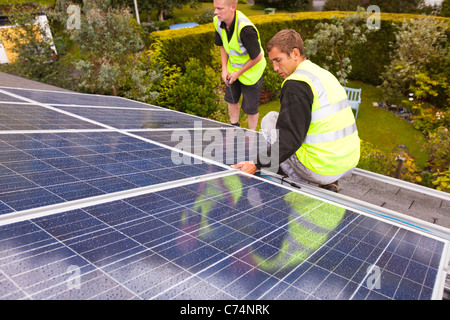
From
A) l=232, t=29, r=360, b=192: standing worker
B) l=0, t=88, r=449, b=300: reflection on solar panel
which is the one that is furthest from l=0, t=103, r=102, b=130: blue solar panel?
l=232, t=29, r=360, b=192: standing worker

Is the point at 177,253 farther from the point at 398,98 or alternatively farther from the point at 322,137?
the point at 398,98

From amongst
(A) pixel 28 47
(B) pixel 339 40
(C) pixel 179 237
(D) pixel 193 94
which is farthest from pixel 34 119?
(B) pixel 339 40

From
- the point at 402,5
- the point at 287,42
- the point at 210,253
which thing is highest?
the point at 402,5

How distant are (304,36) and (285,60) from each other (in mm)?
18498

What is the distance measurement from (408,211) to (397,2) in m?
30.7

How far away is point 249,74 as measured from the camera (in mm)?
6375

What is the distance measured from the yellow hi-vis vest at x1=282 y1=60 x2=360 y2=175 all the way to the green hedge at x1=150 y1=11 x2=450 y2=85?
1101 cm

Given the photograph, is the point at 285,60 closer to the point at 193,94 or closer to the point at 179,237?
the point at 179,237

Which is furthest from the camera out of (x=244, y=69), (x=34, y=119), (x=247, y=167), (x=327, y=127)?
(x=244, y=69)

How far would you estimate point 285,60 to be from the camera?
3811mm

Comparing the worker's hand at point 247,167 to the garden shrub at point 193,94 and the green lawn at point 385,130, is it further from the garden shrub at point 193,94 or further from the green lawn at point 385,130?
the green lawn at point 385,130

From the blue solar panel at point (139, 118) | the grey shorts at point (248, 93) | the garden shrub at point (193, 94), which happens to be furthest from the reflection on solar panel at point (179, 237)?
the garden shrub at point (193, 94)

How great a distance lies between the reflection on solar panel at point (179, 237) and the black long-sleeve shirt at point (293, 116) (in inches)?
21.4

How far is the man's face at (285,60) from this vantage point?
12.4 ft
